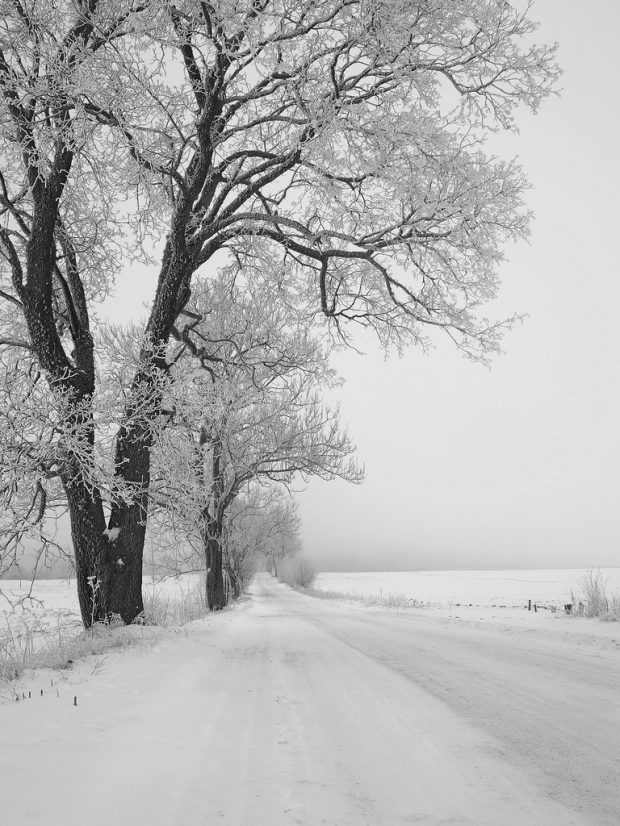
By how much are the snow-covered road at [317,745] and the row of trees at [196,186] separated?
7.96 ft

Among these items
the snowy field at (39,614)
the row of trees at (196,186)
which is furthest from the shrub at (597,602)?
the snowy field at (39,614)

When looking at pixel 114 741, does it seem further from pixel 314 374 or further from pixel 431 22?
pixel 314 374

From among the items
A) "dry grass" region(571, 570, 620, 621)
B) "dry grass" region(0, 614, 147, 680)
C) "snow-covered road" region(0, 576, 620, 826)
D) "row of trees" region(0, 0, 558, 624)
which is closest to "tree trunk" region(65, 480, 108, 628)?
"row of trees" region(0, 0, 558, 624)

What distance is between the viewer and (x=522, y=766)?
2393 millimetres

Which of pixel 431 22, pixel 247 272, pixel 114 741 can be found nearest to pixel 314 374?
pixel 247 272

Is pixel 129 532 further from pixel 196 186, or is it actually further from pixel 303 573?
pixel 303 573

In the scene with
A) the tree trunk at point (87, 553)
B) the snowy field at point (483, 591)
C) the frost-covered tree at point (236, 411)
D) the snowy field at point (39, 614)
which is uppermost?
the frost-covered tree at point (236, 411)

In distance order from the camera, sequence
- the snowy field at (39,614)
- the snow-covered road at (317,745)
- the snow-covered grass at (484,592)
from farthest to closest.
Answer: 1. the snow-covered grass at (484,592)
2. the snowy field at (39,614)
3. the snow-covered road at (317,745)

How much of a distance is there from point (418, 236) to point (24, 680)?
6.73m

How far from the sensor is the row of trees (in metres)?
5.52

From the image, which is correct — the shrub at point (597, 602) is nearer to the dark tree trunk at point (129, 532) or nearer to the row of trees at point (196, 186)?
the row of trees at point (196, 186)

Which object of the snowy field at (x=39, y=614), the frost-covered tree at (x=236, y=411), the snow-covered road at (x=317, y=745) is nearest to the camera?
the snow-covered road at (x=317, y=745)

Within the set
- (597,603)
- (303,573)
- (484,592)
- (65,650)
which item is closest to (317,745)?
(65,650)

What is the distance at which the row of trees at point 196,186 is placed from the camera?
5.52 m
